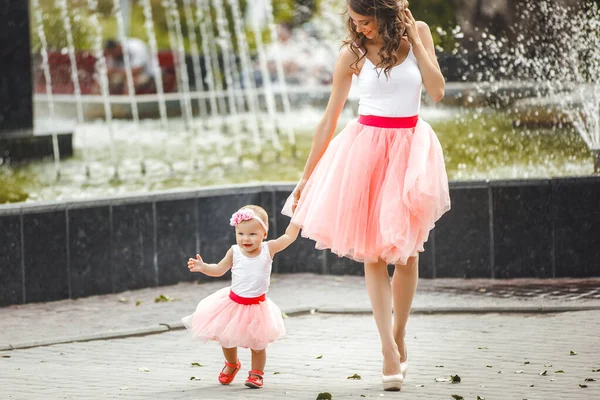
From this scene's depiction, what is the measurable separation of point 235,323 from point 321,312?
2.22 meters

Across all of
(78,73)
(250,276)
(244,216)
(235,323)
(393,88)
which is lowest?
(235,323)

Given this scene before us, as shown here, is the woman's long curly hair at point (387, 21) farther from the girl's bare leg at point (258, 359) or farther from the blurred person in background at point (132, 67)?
the blurred person in background at point (132, 67)

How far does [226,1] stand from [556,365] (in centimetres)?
2509

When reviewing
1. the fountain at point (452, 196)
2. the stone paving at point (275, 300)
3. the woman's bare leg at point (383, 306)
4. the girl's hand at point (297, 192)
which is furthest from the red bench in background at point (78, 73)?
the woman's bare leg at point (383, 306)

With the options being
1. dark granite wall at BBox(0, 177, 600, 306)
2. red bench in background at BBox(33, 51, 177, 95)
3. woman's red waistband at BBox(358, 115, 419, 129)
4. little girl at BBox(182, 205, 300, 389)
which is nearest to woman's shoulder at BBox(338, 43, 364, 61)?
woman's red waistband at BBox(358, 115, 419, 129)

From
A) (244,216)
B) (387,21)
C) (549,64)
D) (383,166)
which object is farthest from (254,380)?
(549,64)

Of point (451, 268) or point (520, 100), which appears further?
point (520, 100)

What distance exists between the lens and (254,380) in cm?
622

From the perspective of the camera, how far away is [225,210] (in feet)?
31.1

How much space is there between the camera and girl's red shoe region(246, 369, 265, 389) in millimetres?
6215

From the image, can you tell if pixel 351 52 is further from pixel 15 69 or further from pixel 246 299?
pixel 15 69

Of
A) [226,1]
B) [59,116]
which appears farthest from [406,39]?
[226,1]

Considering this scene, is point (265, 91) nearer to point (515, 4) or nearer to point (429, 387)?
point (515, 4)

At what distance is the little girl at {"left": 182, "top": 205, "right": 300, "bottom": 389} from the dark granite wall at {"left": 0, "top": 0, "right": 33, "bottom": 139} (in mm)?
8526
